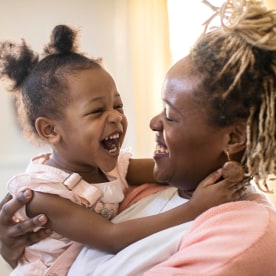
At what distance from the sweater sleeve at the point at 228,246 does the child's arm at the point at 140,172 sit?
37 cm

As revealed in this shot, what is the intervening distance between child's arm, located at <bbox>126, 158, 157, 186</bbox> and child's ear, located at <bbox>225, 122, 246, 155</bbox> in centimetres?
35

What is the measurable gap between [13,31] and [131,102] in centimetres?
72

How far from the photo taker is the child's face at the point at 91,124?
1.21 metres

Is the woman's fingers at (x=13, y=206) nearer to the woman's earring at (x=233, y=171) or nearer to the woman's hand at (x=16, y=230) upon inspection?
the woman's hand at (x=16, y=230)

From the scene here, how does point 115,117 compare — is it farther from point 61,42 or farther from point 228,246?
point 228,246

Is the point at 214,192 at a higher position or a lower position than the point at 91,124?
lower

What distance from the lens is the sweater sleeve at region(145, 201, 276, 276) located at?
89 centimetres

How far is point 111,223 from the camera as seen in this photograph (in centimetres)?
111

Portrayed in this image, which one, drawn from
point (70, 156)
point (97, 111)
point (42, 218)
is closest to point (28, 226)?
point (42, 218)

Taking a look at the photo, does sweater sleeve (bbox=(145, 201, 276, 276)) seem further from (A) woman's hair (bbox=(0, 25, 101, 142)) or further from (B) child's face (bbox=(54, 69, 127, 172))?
(A) woman's hair (bbox=(0, 25, 101, 142))

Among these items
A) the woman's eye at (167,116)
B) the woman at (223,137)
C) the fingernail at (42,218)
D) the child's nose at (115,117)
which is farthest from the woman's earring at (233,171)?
the fingernail at (42,218)

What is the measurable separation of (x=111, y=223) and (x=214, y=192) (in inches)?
10.2

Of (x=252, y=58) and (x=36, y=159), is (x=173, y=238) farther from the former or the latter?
(x=36, y=159)

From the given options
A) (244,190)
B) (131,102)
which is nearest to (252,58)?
(244,190)
